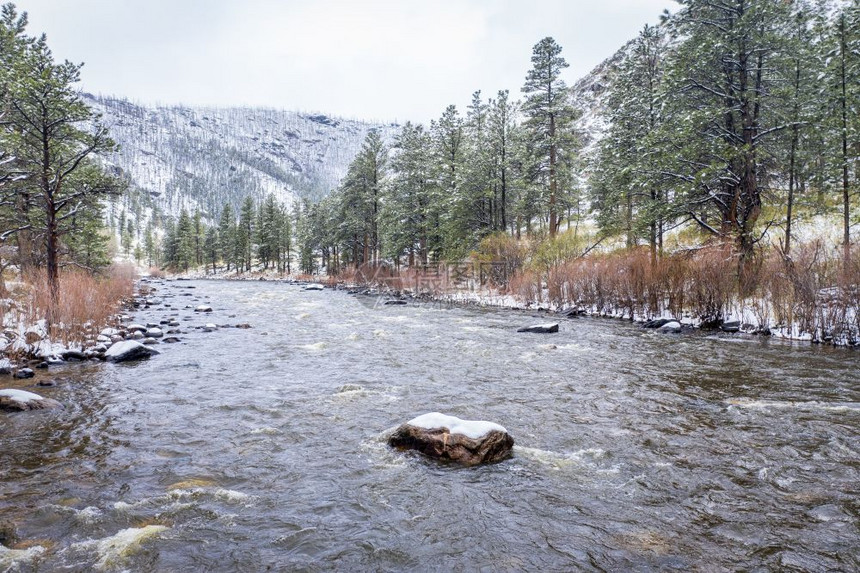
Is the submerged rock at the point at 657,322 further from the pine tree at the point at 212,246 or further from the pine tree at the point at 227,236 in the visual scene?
the pine tree at the point at 212,246

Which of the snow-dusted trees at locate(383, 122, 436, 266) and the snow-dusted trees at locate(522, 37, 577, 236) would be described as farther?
the snow-dusted trees at locate(383, 122, 436, 266)

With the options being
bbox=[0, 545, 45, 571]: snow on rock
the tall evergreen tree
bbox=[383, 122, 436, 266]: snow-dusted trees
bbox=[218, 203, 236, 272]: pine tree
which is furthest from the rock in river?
→ bbox=[218, 203, 236, 272]: pine tree

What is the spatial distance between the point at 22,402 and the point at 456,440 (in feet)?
22.9

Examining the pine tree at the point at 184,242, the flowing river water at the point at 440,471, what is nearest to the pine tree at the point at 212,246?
the pine tree at the point at 184,242

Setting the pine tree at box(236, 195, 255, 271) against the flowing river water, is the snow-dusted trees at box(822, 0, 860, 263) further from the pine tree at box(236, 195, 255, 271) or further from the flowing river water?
the pine tree at box(236, 195, 255, 271)

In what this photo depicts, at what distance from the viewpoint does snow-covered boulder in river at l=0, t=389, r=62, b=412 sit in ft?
23.4

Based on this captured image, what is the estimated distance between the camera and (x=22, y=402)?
7.21 meters

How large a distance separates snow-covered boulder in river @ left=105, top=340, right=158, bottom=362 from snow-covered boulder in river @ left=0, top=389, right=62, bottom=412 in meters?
3.81

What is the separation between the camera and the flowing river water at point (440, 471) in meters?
3.73

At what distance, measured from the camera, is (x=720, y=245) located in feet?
51.8

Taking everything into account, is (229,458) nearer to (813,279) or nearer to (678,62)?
(813,279)

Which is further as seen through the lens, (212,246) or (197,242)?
(197,242)

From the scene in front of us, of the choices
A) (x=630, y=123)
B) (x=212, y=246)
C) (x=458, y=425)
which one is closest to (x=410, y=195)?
(x=630, y=123)

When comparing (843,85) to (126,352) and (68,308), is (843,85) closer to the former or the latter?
(126,352)
